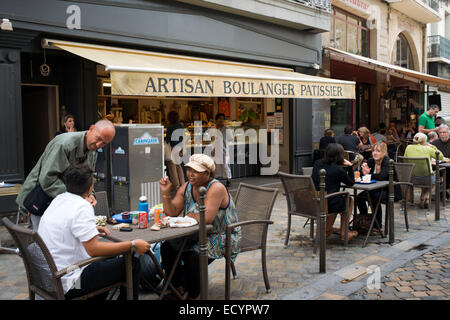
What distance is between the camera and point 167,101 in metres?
11.6

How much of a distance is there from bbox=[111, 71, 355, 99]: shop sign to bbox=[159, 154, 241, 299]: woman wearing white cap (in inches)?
100

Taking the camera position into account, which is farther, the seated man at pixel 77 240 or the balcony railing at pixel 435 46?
the balcony railing at pixel 435 46

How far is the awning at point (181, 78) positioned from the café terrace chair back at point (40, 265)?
3.34 meters

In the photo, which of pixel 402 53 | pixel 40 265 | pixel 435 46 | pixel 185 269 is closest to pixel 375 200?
pixel 185 269

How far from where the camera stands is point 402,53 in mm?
20641

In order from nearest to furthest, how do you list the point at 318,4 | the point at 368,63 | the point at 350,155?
the point at 350,155, the point at 318,4, the point at 368,63

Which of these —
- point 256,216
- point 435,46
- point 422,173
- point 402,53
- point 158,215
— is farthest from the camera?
point 435,46

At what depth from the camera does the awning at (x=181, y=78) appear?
6246 mm

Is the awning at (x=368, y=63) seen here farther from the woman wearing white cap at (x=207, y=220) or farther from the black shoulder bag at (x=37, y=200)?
the black shoulder bag at (x=37, y=200)

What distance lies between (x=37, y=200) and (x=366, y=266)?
357 cm

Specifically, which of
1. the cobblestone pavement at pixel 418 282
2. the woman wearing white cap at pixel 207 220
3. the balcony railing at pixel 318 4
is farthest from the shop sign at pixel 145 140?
the balcony railing at pixel 318 4

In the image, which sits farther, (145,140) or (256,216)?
(145,140)

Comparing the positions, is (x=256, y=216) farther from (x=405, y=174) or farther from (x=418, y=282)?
(x=405, y=174)
